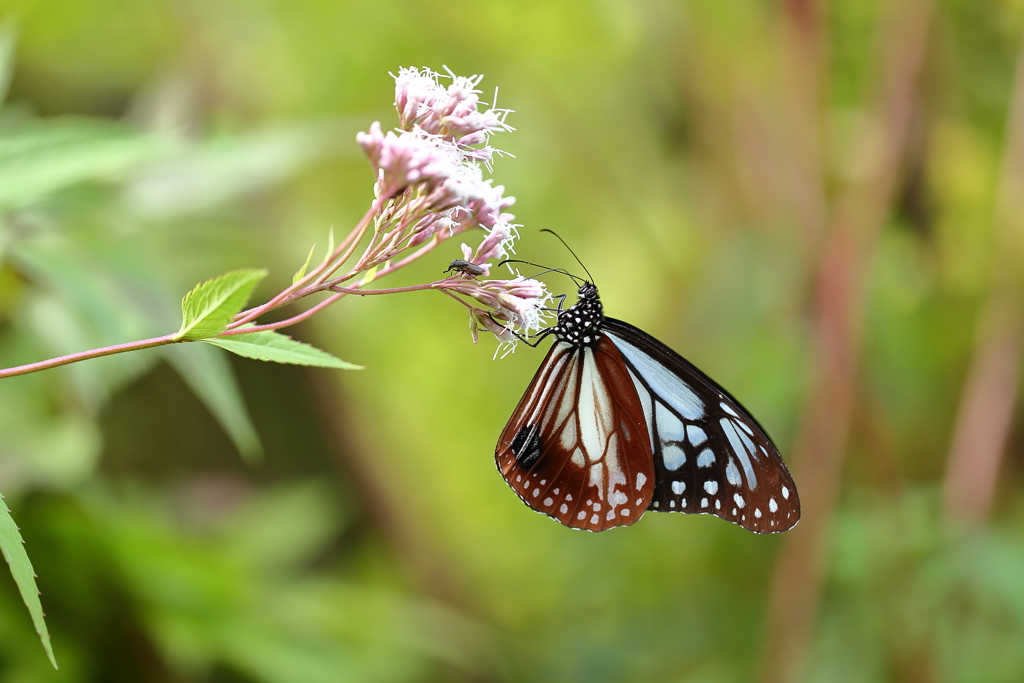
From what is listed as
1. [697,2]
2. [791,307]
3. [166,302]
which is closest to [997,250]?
[791,307]

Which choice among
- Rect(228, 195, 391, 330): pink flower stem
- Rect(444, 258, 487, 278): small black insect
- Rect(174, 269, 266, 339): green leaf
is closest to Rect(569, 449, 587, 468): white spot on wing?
Rect(444, 258, 487, 278): small black insect

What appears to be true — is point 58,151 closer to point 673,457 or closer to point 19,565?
point 19,565

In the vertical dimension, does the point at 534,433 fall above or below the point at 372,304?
below

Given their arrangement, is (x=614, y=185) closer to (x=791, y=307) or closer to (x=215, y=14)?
(x=791, y=307)

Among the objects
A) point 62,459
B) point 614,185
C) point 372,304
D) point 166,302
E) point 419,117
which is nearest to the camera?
point 419,117

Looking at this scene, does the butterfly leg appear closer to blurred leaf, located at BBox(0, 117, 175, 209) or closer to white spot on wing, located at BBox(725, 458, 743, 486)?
white spot on wing, located at BBox(725, 458, 743, 486)

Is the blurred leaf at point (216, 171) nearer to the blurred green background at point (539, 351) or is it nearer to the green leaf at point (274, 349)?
the blurred green background at point (539, 351)

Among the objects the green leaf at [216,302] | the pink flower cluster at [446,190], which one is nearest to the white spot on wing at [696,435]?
the pink flower cluster at [446,190]
